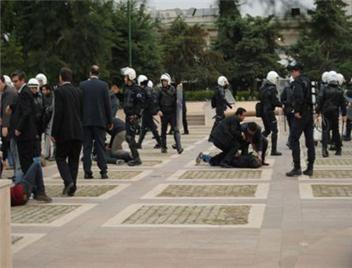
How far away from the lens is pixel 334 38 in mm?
3898

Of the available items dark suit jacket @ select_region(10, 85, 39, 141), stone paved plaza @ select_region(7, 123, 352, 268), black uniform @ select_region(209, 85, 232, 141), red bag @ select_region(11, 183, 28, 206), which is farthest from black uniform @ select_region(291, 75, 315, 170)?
black uniform @ select_region(209, 85, 232, 141)

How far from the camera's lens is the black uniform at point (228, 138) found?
13.4 m

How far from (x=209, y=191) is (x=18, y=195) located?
283 cm

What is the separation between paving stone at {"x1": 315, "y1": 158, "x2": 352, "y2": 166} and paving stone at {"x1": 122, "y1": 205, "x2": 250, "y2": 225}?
554 cm

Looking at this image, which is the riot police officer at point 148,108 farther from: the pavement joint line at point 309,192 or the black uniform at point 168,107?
the pavement joint line at point 309,192

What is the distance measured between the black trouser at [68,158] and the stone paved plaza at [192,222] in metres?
0.33

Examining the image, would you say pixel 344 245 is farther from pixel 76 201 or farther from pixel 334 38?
pixel 76 201

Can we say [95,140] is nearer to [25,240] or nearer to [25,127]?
[25,127]

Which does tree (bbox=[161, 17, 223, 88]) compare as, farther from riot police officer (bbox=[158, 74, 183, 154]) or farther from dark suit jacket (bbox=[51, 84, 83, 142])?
dark suit jacket (bbox=[51, 84, 83, 142])

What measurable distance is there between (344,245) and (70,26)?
108 ft

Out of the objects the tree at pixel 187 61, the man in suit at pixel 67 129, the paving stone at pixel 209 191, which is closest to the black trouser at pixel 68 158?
the man in suit at pixel 67 129

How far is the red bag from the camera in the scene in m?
9.07

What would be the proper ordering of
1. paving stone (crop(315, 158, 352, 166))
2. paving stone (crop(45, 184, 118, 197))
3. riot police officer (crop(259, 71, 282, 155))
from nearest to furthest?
paving stone (crop(45, 184, 118, 197)), paving stone (crop(315, 158, 352, 166)), riot police officer (crop(259, 71, 282, 155))

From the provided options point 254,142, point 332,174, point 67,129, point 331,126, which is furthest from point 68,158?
point 331,126
